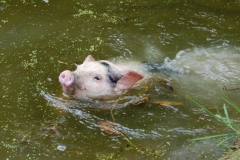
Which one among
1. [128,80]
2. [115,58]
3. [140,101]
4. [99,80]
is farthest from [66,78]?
[115,58]

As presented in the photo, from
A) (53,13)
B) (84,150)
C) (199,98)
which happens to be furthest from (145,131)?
(53,13)

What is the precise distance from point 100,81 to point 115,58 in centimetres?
86

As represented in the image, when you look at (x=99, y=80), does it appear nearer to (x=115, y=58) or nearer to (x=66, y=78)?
(x=66, y=78)

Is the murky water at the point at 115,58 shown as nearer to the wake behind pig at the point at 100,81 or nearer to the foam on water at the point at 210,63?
the foam on water at the point at 210,63

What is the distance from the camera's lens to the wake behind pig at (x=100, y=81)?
15.6 feet

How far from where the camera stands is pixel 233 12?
21.8ft

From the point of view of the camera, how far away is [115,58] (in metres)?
5.61

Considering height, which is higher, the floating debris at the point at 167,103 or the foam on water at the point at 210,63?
the foam on water at the point at 210,63

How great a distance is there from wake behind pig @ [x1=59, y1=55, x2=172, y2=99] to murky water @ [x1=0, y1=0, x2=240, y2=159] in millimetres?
162

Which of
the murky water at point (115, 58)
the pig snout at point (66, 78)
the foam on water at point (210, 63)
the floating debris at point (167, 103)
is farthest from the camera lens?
the foam on water at point (210, 63)

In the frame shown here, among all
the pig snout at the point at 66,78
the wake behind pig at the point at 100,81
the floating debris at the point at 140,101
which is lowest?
the floating debris at the point at 140,101

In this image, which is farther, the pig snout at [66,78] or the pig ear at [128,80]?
the pig ear at [128,80]

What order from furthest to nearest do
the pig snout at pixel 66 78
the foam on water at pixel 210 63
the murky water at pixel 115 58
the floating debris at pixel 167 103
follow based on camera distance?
the foam on water at pixel 210 63 < the floating debris at pixel 167 103 < the pig snout at pixel 66 78 < the murky water at pixel 115 58

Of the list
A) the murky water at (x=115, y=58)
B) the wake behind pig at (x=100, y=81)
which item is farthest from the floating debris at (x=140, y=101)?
the wake behind pig at (x=100, y=81)
